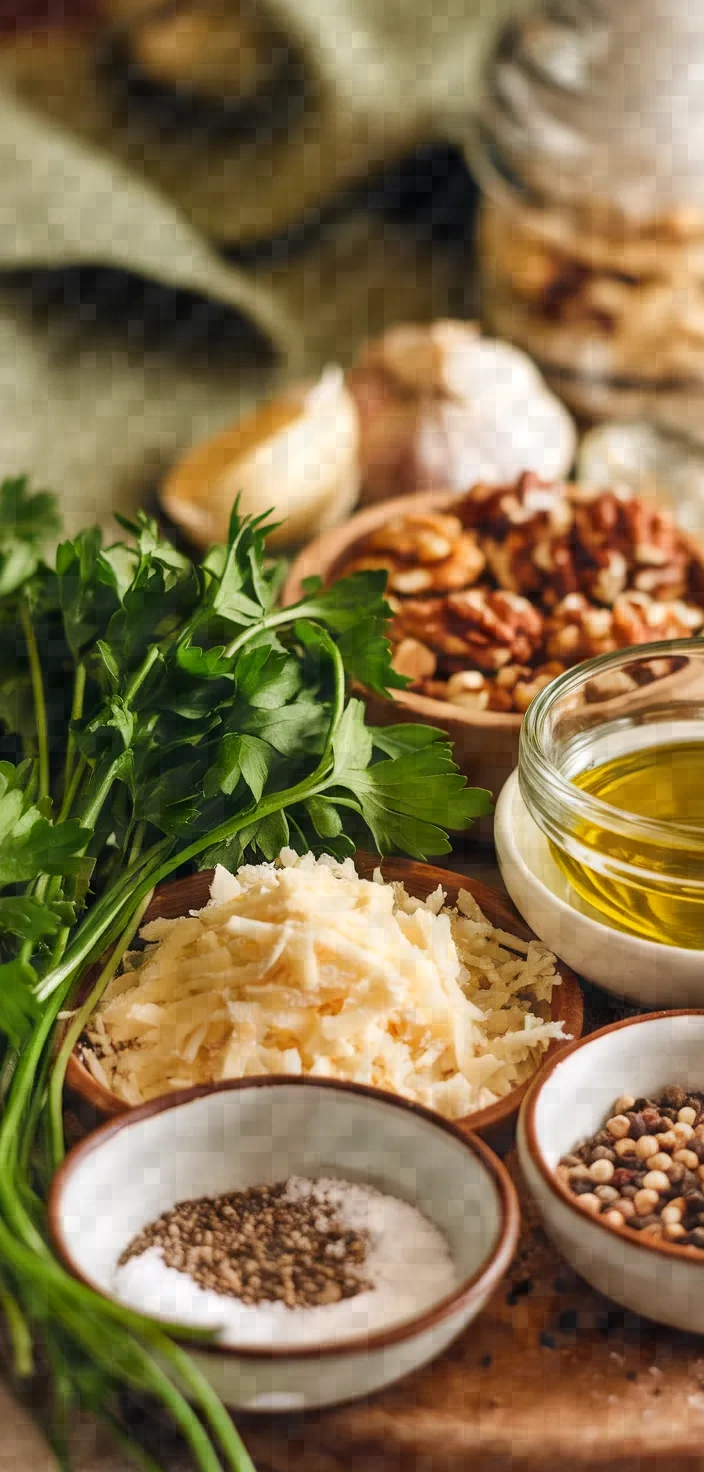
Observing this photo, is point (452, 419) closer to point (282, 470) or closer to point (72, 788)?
point (282, 470)

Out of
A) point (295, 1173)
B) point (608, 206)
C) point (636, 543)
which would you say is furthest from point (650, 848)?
point (608, 206)

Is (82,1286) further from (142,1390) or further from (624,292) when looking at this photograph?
(624,292)

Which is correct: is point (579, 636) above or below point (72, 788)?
below

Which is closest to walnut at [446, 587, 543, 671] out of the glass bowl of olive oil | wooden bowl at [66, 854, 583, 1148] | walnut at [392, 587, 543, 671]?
walnut at [392, 587, 543, 671]

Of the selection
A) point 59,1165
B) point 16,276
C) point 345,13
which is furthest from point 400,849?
point 345,13

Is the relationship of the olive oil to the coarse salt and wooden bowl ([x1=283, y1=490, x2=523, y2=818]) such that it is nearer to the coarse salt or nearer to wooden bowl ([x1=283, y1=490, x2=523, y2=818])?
wooden bowl ([x1=283, y1=490, x2=523, y2=818])

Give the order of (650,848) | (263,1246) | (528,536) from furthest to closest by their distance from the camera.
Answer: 1. (528,536)
2. (650,848)
3. (263,1246)
